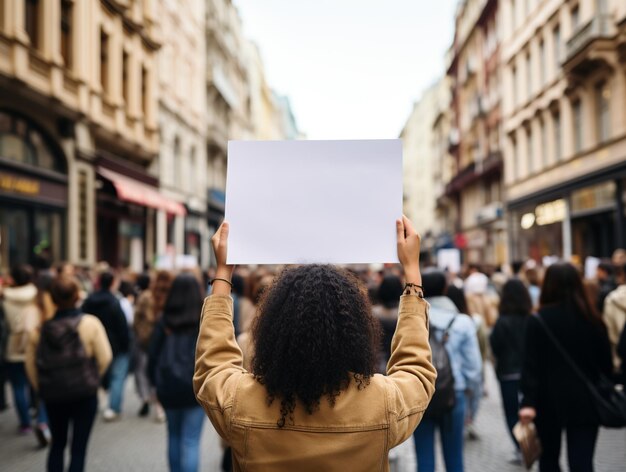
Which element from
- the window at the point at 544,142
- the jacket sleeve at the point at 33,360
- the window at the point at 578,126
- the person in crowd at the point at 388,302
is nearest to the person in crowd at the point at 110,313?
the jacket sleeve at the point at 33,360

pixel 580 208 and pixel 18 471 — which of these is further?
pixel 580 208

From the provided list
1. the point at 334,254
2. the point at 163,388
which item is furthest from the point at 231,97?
the point at 334,254

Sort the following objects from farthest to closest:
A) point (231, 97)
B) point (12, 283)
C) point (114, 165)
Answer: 1. point (231, 97)
2. point (114, 165)
3. point (12, 283)

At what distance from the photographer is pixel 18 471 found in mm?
6055

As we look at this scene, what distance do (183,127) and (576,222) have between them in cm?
1742

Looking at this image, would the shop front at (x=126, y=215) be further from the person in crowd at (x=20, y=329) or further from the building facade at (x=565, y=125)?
the building facade at (x=565, y=125)

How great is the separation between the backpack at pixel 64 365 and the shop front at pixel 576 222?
1769 centimetres

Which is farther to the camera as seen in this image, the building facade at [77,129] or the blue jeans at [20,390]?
the building facade at [77,129]

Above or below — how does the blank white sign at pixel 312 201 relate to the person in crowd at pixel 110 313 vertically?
above

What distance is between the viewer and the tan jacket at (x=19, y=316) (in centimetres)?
754

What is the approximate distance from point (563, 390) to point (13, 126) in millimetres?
14180

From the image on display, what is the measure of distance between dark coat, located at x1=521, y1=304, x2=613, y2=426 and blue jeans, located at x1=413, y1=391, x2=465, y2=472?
0.76 metres

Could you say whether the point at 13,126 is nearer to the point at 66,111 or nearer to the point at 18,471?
the point at 66,111

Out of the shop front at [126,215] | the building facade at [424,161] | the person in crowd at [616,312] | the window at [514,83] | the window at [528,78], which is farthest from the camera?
the building facade at [424,161]
